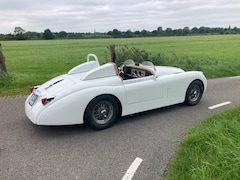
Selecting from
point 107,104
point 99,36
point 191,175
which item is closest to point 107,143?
point 107,104

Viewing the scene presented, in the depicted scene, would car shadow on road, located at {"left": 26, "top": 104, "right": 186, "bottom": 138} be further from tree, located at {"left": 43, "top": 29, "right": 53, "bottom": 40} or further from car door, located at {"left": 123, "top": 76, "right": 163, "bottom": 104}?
tree, located at {"left": 43, "top": 29, "right": 53, "bottom": 40}

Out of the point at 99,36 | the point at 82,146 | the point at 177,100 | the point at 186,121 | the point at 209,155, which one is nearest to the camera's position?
the point at 209,155

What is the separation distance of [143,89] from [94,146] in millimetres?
1501

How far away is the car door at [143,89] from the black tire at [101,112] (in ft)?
1.11

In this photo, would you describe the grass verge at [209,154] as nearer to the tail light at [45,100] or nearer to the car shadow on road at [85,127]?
the car shadow on road at [85,127]

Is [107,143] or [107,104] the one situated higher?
[107,104]

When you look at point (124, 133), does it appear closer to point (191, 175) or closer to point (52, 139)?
point (52, 139)

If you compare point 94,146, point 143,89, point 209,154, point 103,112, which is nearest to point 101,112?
point 103,112

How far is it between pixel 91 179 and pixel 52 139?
1348mm

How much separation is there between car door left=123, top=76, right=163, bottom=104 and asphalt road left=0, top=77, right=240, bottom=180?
17.7 inches

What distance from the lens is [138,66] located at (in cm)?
511

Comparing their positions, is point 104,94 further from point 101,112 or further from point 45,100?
point 45,100

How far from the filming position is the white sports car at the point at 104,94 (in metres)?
3.78

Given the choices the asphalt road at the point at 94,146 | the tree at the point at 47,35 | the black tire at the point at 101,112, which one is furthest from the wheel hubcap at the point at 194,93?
the tree at the point at 47,35
